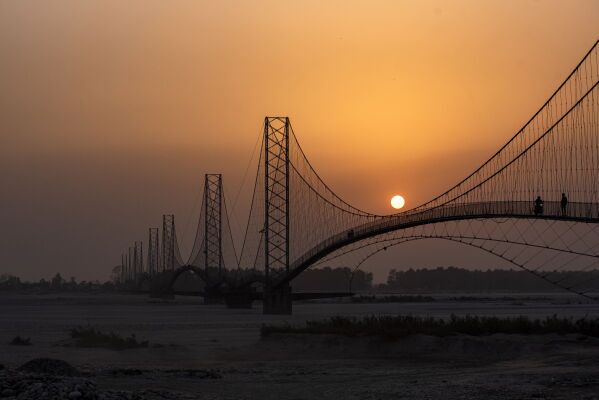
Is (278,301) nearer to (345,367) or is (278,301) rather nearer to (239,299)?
(239,299)

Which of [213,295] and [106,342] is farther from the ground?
[213,295]

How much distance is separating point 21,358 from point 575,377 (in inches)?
645

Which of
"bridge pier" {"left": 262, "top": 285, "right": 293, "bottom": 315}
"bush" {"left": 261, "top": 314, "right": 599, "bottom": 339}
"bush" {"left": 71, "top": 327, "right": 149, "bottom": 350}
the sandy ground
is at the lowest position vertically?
the sandy ground

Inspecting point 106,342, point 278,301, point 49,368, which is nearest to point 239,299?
point 278,301

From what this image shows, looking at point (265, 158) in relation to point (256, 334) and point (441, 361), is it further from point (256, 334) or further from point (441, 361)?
point (441, 361)

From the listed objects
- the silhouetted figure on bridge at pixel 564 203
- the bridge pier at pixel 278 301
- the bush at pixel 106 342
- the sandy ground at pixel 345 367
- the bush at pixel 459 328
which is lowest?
the sandy ground at pixel 345 367

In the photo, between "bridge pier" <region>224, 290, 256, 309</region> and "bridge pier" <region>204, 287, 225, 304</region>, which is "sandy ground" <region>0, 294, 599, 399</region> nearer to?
"bridge pier" <region>224, 290, 256, 309</region>

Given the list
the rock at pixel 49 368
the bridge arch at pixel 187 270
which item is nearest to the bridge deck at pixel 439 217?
the rock at pixel 49 368

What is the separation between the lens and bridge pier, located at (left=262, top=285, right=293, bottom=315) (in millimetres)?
76750

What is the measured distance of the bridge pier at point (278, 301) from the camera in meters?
76.8

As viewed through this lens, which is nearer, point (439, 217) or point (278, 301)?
point (439, 217)

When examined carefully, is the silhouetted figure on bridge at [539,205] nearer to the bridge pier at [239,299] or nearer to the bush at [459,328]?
the bush at [459,328]

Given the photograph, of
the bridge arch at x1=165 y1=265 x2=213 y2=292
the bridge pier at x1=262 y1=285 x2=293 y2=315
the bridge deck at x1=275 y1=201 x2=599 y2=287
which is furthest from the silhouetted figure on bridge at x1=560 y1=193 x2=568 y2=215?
the bridge arch at x1=165 y1=265 x2=213 y2=292

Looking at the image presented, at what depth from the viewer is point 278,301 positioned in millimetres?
77500
